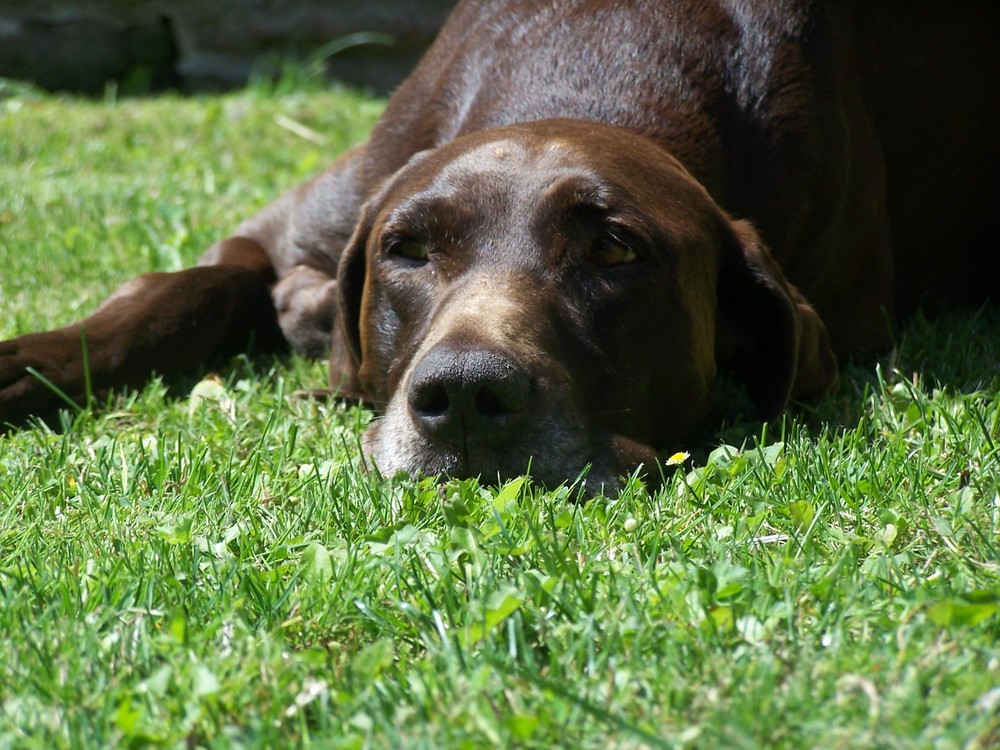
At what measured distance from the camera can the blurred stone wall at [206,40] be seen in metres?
8.04

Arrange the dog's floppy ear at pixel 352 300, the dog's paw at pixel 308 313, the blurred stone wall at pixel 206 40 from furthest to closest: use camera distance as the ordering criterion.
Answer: the blurred stone wall at pixel 206 40, the dog's paw at pixel 308 313, the dog's floppy ear at pixel 352 300

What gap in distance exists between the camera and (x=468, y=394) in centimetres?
276

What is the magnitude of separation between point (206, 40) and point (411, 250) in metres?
5.50

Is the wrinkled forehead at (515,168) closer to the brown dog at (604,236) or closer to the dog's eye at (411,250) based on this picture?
the brown dog at (604,236)

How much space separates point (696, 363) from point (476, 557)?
1.13 m

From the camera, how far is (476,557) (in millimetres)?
2348

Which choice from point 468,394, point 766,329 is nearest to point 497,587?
point 468,394

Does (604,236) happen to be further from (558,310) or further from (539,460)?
(539,460)

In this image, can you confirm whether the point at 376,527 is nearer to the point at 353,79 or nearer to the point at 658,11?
the point at 658,11

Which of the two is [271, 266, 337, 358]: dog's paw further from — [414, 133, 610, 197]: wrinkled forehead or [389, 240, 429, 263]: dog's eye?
[414, 133, 610, 197]: wrinkled forehead

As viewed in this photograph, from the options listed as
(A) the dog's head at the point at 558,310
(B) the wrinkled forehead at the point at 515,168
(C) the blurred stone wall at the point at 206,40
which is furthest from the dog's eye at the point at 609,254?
(C) the blurred stone wall at the point at 206,40

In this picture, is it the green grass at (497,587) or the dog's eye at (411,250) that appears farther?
the dog's eye at (411,250)

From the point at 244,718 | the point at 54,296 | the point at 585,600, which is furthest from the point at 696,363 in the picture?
the point at 54,296

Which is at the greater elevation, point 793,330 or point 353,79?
point 793,330
